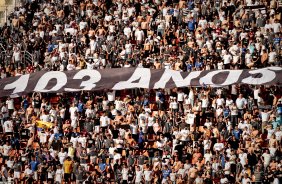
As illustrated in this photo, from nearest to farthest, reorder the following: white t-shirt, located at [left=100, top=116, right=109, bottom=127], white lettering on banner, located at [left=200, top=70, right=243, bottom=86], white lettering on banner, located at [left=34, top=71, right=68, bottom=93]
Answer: white lettering on banner, located at [left=200, top=70, right=243, bottom=86] < white t-shirt, located at [left=100, top=116, right=109, bottom=127] < white lettering on banner, located at [left=34, top=71, right=68, bottom=93]

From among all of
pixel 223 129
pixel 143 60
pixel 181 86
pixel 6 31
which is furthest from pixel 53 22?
pixel 223 129

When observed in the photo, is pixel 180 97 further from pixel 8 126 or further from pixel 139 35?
pixel 8 126

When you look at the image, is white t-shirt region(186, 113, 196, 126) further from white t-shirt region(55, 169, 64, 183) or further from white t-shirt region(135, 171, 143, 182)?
white t-shirt region(55, 169, 64, 183)

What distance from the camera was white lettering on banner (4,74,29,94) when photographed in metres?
27.5

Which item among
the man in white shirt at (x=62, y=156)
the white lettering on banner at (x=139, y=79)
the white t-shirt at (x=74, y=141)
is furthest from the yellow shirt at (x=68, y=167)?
the white lettering on banner at (x=139, y=79)

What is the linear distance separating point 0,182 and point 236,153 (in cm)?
783

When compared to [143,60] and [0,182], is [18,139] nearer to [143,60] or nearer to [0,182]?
[0,182]

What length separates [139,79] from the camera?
2644 cm

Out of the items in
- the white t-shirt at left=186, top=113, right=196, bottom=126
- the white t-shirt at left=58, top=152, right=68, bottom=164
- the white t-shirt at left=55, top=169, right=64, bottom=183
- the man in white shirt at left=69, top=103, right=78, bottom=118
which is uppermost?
the man in white shirt at left=69, top=103, right=78, bottom=118

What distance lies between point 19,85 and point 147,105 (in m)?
5.25

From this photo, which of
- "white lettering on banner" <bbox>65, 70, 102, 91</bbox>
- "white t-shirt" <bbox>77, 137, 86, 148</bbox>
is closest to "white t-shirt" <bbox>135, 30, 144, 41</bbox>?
"white lettering on banner" <bbox>65, 70, 102, 91</bbox>

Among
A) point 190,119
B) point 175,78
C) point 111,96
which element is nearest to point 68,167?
point 111,96

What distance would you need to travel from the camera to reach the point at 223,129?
23797mm

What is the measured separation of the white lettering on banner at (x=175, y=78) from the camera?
25734mm
